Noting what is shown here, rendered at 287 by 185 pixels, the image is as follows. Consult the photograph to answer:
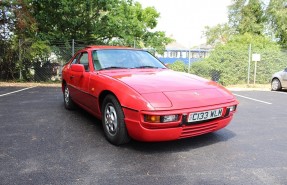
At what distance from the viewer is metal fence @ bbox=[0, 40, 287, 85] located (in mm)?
12297

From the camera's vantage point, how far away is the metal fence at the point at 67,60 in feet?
40.3

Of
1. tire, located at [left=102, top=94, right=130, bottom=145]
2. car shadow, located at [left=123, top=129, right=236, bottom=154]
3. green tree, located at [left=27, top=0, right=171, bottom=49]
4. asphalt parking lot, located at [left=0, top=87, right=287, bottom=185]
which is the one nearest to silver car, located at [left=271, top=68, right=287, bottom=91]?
green tree, located at [left=27, top=0, right=171, bottom=49]

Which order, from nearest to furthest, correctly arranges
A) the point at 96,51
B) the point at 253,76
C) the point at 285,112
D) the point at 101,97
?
the point at 101,97
the point at 96,51
the point at 285,112
the point at 253,76

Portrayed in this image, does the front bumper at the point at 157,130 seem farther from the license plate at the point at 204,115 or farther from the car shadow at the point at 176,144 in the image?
the car shadow at the point at 176,144

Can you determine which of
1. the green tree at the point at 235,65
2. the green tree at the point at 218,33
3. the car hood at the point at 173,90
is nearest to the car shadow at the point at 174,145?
the car hood at the point at 173,90

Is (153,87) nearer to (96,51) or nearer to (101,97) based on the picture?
(101,97)

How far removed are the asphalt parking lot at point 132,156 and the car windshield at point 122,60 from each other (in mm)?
1115

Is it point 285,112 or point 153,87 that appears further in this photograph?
point 285,112

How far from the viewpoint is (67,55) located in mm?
13109

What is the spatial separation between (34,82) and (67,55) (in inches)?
78.5

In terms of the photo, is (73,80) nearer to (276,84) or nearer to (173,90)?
(173,90)

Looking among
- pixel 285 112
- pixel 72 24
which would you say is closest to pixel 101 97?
pixel 285 112

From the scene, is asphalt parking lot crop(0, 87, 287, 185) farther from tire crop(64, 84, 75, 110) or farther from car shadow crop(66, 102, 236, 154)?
tire crop(64, 84, 75, 110)

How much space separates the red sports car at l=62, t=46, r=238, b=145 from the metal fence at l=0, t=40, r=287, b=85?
8.73 m
